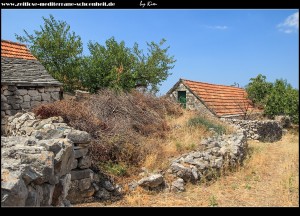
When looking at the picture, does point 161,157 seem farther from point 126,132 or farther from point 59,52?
point 59,52

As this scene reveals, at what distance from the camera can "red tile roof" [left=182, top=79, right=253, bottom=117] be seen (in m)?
20.3

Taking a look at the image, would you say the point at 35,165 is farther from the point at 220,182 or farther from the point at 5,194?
the point at 220,182

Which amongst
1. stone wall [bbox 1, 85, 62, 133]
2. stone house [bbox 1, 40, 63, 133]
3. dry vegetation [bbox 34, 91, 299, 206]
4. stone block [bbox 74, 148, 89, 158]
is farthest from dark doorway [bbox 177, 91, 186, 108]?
stone block [bbox 74, 148, 89, 158]

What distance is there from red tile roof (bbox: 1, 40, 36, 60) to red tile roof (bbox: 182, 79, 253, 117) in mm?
10795

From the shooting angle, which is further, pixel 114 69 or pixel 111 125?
pixel 114 69

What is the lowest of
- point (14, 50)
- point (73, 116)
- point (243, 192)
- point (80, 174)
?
point (243, 192)

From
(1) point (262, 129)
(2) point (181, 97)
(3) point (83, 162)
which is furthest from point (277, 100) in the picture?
(3) point (83, 162)

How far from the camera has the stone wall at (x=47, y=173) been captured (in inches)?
136

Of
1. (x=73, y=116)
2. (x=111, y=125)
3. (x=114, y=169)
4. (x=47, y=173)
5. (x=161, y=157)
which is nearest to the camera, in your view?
(x=47, y=173)

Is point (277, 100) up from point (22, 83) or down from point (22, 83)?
down

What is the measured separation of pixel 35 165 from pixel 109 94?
29.5 ft

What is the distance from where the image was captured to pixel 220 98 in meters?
22.2

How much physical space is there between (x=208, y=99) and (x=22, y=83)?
12701 millimetres

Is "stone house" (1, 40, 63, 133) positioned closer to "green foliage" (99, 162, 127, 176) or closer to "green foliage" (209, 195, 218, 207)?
"green foliage" (99, 162, 127, 176)
